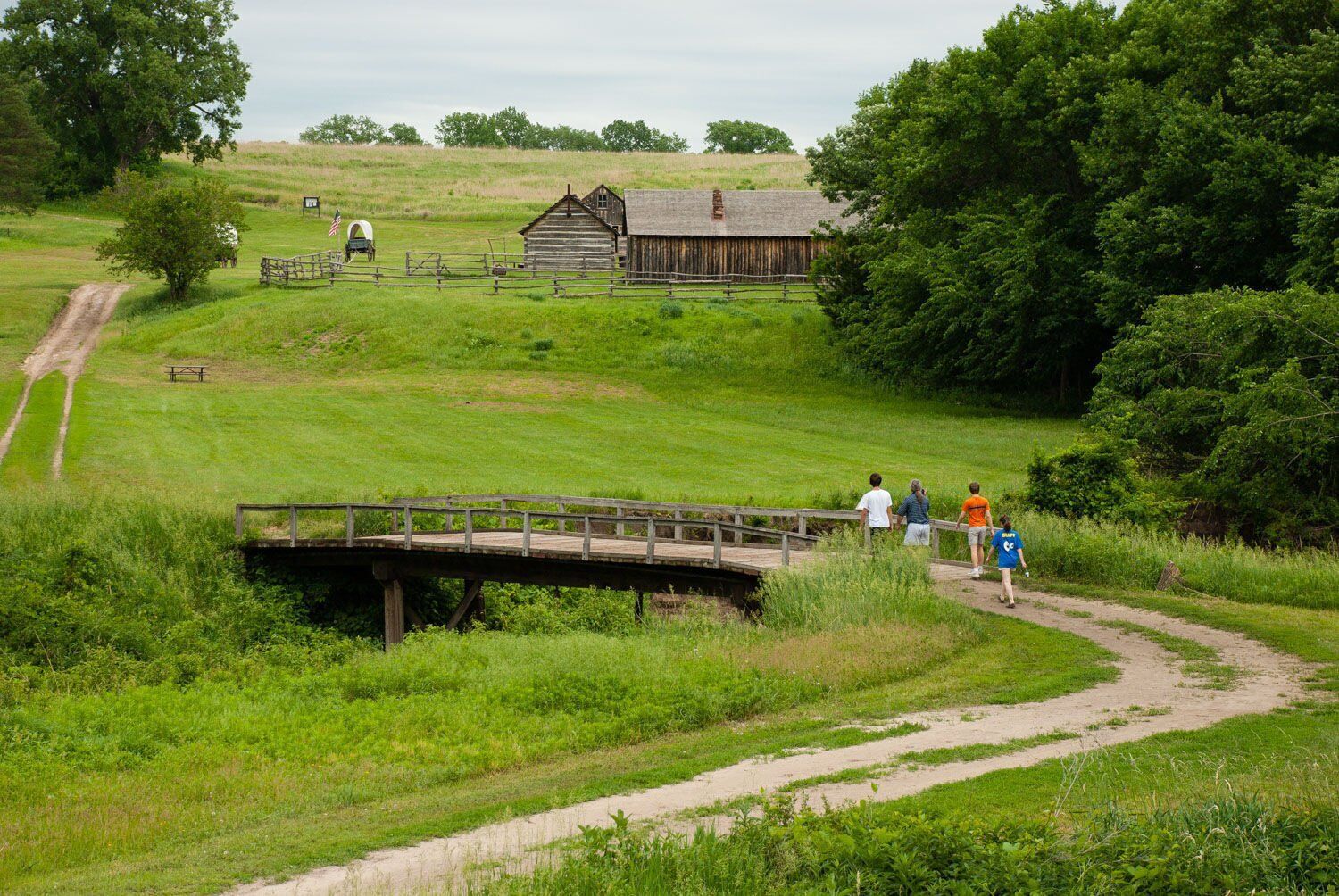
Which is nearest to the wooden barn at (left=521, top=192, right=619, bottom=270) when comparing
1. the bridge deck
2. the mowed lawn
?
the mowed lawn

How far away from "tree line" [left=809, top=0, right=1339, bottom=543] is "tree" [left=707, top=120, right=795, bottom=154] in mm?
112941

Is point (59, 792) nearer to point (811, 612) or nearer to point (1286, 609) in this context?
point (811, 612)

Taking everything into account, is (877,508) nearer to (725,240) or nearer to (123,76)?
(725,240)

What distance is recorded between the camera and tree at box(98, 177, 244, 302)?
58.8 metres

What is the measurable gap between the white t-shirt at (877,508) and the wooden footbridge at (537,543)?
0.29 metres

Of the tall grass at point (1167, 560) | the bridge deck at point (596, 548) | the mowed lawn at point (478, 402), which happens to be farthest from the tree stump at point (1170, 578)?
the mowed lawn at point (478, 402)

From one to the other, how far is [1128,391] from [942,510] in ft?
29.4

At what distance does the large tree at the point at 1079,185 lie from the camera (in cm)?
3750

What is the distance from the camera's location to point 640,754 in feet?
46.2

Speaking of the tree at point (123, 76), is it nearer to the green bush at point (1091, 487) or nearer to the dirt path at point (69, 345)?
the dirt path at point (69, 345)

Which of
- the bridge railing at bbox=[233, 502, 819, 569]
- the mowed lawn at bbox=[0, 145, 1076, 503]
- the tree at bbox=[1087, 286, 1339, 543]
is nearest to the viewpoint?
the bridge railing at bbox=[233, 502, 819, 569]

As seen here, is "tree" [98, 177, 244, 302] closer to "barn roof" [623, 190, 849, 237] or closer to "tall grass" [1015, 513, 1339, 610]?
"barn roof" [623, 190, 849, 237]

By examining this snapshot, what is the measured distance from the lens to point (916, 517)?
23.0 meters

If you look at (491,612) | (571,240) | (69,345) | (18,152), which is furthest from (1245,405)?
(18,152)
